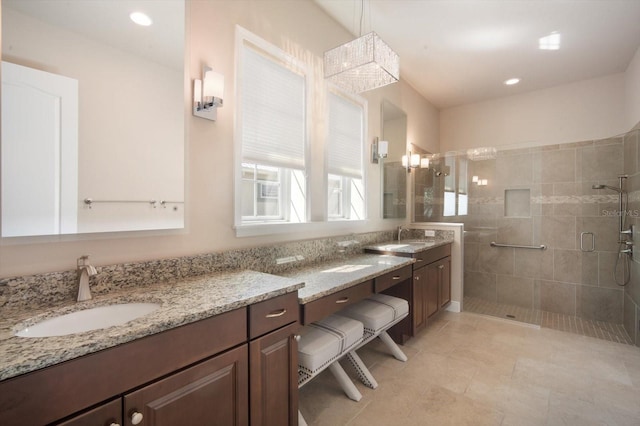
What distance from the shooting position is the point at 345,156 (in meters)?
2.84

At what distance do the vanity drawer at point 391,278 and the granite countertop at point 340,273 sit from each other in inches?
2.4

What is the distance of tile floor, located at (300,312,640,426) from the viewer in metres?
1.82

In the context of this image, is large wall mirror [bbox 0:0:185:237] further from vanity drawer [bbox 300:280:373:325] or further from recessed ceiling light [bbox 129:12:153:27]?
vanity drawer [bbox 300:280:373:325]

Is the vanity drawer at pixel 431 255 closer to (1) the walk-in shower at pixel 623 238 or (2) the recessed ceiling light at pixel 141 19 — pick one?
(1) the walk-in shower at pixel 623 238

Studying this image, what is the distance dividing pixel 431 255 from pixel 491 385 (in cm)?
124

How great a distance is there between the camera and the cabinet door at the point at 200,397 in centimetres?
95

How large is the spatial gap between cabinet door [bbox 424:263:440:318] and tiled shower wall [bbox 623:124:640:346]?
1791mm

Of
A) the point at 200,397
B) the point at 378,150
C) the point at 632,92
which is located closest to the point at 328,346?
the point at 200,397

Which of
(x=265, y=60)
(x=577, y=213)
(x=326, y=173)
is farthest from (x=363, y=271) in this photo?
(x=577, y=213)

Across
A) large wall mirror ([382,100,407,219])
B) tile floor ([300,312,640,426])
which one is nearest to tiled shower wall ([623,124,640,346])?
tile floor ([300,312,640,426])

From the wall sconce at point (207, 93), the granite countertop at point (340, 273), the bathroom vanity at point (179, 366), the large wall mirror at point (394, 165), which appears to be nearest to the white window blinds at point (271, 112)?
the wall sconce at point (207, 93)

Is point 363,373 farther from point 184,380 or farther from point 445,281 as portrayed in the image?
point 445,281

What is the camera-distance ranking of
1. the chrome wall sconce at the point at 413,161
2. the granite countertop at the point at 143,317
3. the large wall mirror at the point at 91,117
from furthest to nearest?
1. the chrome wall sconce at the point at 413,161
2. the large wall mirror at the point at 91,117
3. the granite countertop at the point at 143,317

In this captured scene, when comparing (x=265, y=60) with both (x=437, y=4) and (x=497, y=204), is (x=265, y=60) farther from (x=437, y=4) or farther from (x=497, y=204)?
(x=497, y=204)
